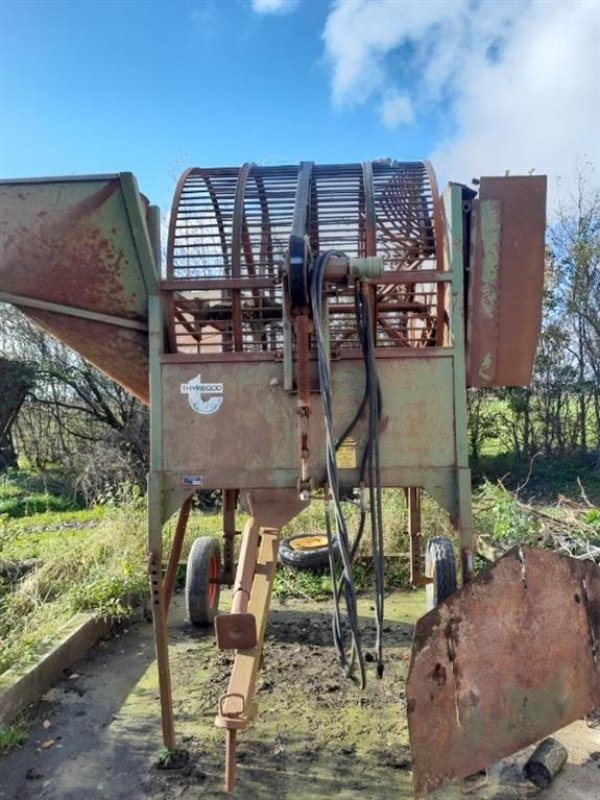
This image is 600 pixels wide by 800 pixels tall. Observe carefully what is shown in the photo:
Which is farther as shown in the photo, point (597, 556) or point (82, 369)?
point (82, 369)

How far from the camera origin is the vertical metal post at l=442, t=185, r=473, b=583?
9.52 ft

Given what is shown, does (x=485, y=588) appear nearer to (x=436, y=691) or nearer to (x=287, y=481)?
(x=436, y=691)

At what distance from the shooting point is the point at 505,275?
2.94 meters

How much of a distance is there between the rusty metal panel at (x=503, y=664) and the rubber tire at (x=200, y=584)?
2.73 m

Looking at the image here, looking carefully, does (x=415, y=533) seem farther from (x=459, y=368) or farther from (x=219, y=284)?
(x=219, y=284)

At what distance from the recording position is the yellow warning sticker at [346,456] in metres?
2.98

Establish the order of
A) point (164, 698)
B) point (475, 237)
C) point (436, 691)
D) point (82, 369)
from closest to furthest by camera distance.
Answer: point (436, 691) < point (475, 237) < point (164, 698) < point (82, 369)

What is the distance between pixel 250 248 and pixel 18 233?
140cm

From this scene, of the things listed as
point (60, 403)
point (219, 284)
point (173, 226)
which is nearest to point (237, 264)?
point (219, 284)

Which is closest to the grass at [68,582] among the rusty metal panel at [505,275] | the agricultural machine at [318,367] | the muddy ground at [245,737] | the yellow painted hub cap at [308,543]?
the muddy ground at [245,737]

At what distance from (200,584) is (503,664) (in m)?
2.87

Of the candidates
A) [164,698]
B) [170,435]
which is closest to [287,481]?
[170,435]

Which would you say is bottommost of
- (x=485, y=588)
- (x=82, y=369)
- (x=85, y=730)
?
(x=85, y=730)

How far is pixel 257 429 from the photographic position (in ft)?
9.96
